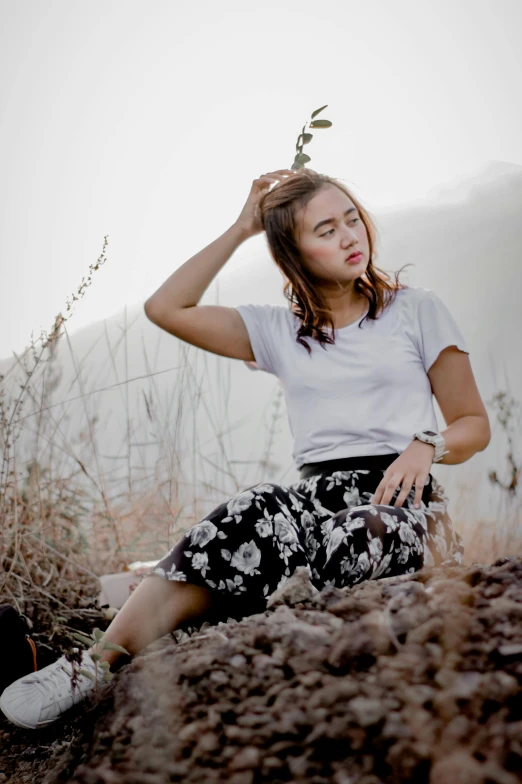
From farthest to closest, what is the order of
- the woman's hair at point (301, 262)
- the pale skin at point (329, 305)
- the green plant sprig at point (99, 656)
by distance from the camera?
1. the woman's hair at point (301, 262)
2. the pale skin at point (329, 305)
3. the green plant sprig at point (99, 656)

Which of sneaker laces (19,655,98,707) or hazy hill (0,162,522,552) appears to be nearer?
sneaker laces (19,655,98,707)

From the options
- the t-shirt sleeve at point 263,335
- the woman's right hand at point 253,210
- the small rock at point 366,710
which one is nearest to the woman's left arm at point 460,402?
the t-shirt sleeve at point 263,335

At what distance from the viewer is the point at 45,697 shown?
121cm

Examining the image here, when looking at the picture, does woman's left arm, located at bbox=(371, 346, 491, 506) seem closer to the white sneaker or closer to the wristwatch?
the wristwatch

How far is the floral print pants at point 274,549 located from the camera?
50.6 inches

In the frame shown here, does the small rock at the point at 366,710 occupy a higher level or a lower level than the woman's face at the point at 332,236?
lower

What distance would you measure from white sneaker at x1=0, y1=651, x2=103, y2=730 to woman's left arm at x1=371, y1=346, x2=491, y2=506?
2.41 feet

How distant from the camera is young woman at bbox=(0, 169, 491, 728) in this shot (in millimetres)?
1290

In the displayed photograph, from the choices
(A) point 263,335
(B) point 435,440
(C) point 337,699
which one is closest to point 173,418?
(A) point 263,335

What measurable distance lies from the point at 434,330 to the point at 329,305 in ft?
1.12

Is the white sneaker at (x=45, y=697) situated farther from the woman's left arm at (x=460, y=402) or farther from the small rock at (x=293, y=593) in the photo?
the woman's left arm at (x=460, y=402)

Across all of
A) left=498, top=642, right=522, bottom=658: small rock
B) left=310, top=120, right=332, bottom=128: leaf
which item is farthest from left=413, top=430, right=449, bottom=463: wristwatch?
left=310, top=120, right=332, bottom=128: leaf

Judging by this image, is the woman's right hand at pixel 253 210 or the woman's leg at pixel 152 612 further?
the woman's right hand at pixel 253 210

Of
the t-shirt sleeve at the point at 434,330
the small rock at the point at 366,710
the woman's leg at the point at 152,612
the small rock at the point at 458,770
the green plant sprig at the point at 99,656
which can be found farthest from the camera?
the t-shirt sleeve at the point at 434,330
